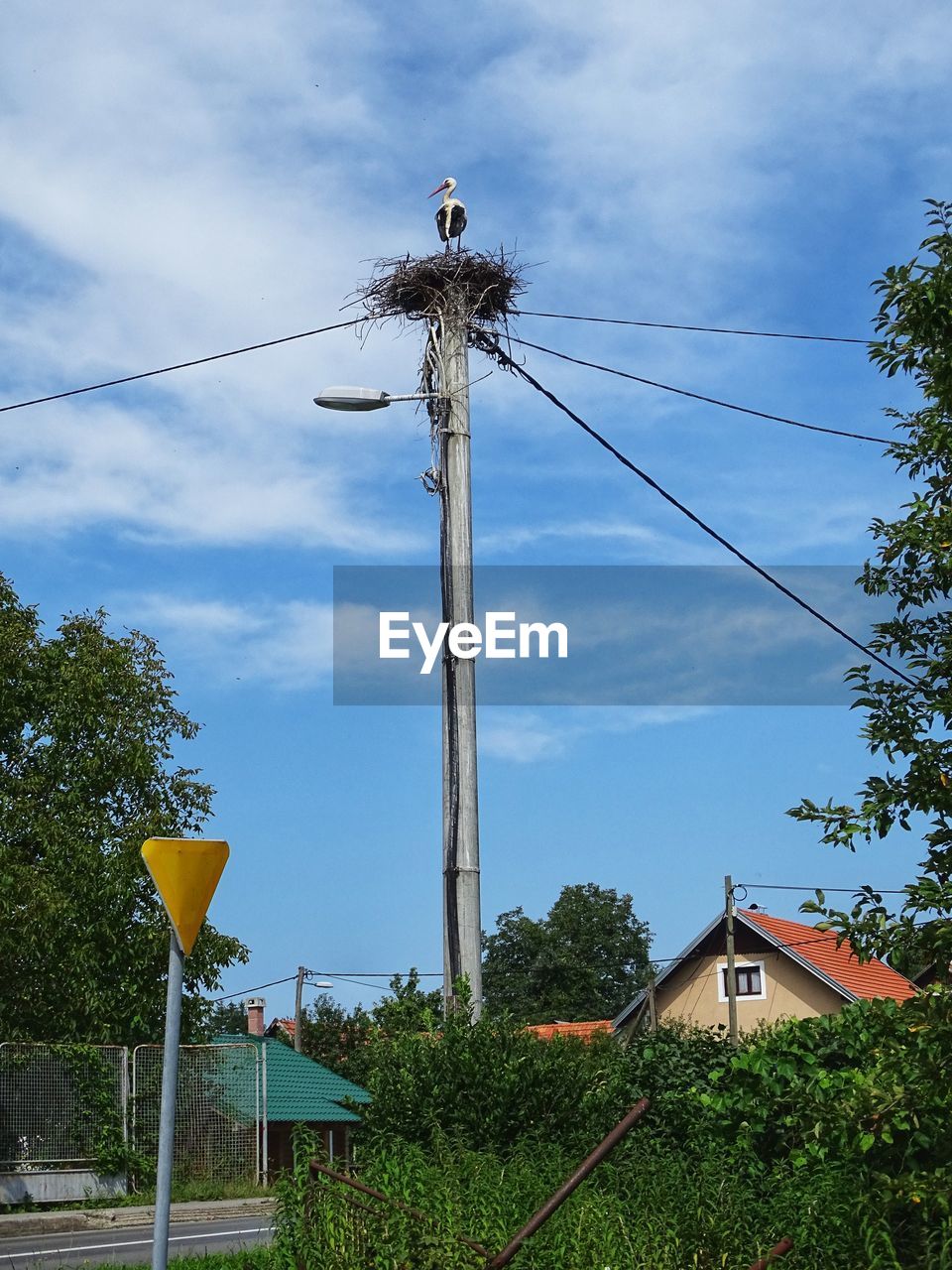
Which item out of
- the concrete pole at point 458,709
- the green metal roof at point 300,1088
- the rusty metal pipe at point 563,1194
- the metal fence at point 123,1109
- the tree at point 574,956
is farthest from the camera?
the tree at point 574,956

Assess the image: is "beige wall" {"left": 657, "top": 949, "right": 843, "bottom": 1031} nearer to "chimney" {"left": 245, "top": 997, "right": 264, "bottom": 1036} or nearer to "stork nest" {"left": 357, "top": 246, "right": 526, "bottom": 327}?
"chimney" {"left": 245, "top": 997, "right": 264, "bottom": 1036}

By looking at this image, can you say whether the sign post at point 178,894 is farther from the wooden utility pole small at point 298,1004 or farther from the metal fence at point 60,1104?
the wooden utility pole small at point 298,1004

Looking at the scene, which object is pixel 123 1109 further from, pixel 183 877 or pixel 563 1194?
pixel 563 1194

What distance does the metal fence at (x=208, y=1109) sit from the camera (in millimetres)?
21578

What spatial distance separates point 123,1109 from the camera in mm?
21281

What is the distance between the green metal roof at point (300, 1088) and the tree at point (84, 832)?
514 centimetres

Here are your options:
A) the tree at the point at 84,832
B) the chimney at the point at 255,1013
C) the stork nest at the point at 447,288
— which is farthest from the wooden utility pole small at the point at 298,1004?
the stork nest at the point at 447,288

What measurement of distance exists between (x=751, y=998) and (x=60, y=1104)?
22.0 m

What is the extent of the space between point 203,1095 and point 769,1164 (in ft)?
51.5

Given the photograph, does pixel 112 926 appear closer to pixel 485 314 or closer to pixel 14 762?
pixel 14 762

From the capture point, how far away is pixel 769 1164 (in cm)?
832

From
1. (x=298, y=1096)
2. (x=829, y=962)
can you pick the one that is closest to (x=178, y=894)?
(x=298, y=1096)

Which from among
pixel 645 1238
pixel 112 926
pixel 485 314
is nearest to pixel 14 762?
pixel 112 926

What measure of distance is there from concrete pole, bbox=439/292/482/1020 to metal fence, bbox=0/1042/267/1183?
12.1 m
